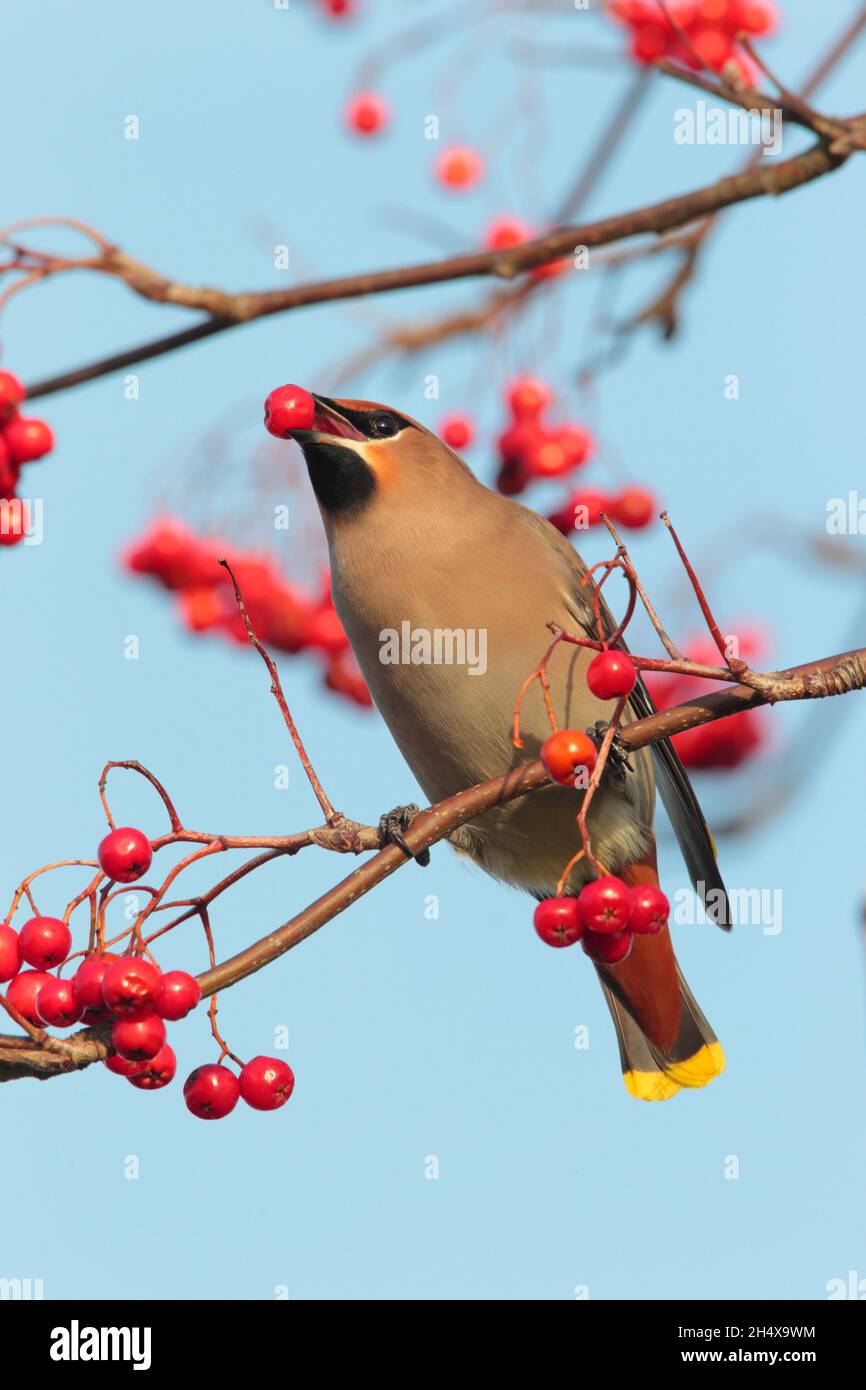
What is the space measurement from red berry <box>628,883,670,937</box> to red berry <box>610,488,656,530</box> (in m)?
2.27

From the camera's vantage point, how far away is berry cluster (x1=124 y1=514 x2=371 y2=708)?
5.16m

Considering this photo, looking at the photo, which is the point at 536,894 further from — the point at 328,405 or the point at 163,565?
the point at 163,565

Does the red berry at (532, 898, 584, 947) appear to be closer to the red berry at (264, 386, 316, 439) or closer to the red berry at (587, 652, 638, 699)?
the red berry at (587, 652, 638, 699)

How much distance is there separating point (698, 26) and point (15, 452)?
289cm

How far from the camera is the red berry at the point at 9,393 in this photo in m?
3.24

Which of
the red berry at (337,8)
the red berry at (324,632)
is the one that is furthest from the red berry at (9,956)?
the red berry at (337,8)

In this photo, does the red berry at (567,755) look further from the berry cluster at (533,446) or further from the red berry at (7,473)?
the berry cluster at (533,446)

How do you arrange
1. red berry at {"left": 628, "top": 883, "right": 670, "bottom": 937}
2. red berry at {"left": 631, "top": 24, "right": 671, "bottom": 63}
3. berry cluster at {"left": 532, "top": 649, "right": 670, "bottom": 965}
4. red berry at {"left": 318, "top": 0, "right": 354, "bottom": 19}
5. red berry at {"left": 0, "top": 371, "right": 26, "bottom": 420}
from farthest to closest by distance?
red berry at {"left": 318, "top": 0, "right": 354, "bottom": 19} < red berry at {"left": 631, "top": 24, "right": 671, "bottom": 63} < red berry at {"left": 0, "top": 371, "right": 26, "bottom": 420} < red berry at {"left": 628, "top": 883, "right": 670, "bottom": 937} < berry cluster at {"left": 532, "top": 649, "right": 670, "bottom": 965}

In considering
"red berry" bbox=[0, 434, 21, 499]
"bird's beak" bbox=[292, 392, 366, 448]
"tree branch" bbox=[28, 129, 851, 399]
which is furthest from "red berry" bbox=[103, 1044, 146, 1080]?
"bird's beak" bbox=[292, 392, 366, 448]

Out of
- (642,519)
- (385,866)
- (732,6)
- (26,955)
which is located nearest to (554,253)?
(385,866)

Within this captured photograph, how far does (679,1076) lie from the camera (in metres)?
4.64

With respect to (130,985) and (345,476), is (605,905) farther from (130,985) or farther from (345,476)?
(345,476)

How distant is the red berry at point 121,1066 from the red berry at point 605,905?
689 millimetres

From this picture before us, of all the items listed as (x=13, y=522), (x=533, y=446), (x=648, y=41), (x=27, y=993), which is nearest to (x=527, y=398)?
(x=533, y=446)
